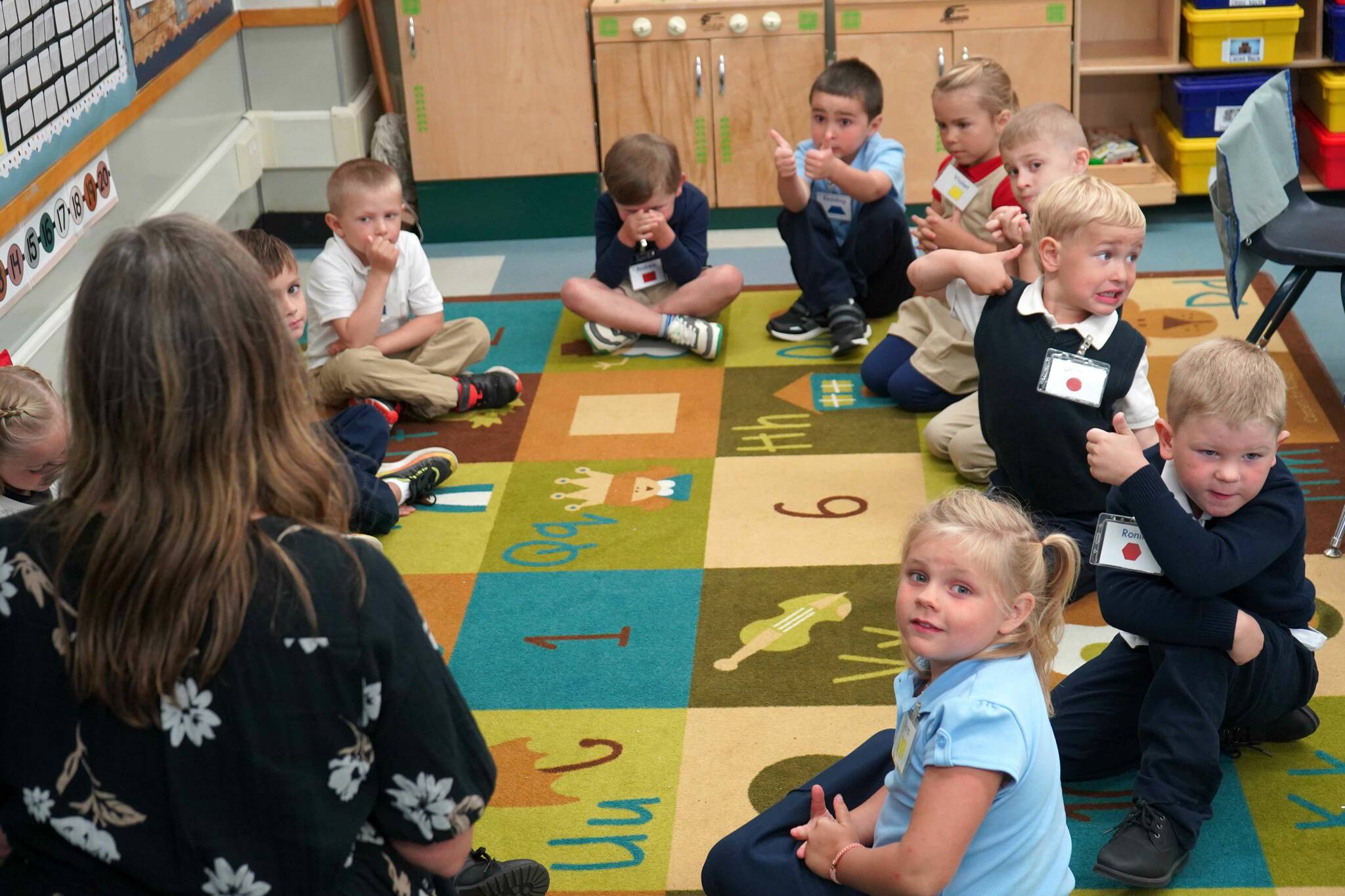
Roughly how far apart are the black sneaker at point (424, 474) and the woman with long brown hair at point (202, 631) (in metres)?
1.89

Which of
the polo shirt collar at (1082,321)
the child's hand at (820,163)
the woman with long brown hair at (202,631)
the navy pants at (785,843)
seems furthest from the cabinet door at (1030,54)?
the woman with long brown hair at (202,631)

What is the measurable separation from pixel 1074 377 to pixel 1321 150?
264cm

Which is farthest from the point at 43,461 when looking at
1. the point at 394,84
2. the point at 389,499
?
the point at 394,84

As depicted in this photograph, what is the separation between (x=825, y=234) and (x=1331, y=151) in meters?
1.87

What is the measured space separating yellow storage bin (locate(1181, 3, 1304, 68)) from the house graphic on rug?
8.49ft

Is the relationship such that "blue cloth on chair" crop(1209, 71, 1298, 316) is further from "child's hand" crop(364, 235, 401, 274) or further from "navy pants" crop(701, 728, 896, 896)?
"child's hand" crop(364, 235, 401, 274)

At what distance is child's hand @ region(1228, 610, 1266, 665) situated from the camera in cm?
190

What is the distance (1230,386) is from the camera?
1.83m

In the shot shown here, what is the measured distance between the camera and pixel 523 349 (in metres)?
3.96

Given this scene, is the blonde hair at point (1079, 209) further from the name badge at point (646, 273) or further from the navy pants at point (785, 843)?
the name badge at point (646, 273)

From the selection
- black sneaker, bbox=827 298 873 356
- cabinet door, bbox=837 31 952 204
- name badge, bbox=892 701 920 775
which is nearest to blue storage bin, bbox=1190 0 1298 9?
cabinet door, bbox=837 31 952 204

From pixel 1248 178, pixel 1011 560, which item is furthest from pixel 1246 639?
pixel 1248 178

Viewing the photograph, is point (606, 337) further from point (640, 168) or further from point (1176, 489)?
point (1176, 489)

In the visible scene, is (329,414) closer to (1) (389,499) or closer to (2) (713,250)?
(1) (389,499)
